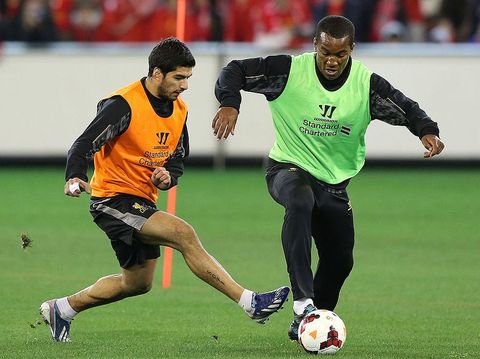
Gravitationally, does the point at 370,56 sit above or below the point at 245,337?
above

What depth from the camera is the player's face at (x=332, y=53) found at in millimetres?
8727

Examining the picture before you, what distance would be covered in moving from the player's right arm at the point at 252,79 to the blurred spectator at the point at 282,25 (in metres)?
13.6

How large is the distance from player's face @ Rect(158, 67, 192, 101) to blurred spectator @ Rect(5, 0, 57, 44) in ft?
50.6

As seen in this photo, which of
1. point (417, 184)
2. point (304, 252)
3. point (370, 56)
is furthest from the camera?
point (370, 56)

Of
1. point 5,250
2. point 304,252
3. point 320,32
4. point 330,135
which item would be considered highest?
point 320,32

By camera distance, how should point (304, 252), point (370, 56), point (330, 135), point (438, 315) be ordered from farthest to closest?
point (370, 56) → point (438, 315) → point (330, 135) → point (304, 252)

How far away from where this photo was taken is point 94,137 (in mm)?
8469

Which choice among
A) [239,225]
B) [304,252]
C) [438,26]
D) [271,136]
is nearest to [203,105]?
[271,136]

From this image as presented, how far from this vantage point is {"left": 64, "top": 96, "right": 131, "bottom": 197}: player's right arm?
8.16 metres

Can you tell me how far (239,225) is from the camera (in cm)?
1648

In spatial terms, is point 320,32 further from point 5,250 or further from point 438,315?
point 5,250

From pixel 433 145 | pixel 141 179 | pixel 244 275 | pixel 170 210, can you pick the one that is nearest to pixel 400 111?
pixel 433 145

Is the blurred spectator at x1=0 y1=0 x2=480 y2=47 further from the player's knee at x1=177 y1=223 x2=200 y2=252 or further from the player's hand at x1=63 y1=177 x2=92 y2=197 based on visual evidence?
the player's hand at x1=63 y1=177 x2=92 y2=197

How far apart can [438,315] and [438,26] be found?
1398 centimetres
